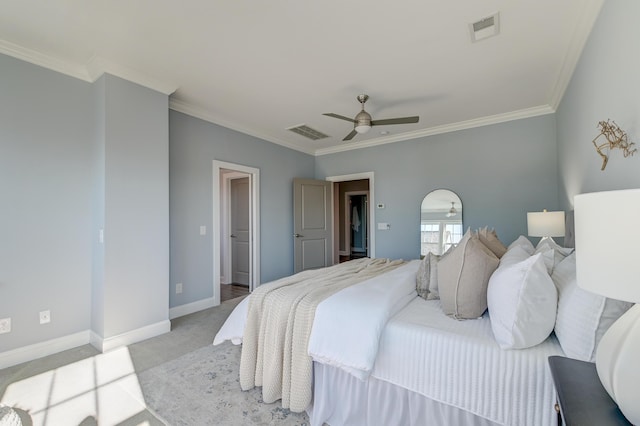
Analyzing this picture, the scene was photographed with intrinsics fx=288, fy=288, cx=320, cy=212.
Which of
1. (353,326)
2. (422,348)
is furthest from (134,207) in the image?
(422,348)

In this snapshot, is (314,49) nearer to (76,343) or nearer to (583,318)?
(583,318)

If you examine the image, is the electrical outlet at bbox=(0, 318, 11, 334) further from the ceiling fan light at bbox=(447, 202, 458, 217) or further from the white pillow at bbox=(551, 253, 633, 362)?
the ceiling fan light at bbox=(447, 202, 458, 217)

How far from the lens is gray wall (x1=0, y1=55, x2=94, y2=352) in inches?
95.2

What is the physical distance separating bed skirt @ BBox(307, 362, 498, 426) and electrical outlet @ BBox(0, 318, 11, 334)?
2.61m

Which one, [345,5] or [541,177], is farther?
[541,177]

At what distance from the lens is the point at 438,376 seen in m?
1.40

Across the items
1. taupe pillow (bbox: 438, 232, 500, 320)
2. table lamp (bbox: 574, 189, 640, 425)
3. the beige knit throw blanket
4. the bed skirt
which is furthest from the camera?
Result: the beige knit throw blanket

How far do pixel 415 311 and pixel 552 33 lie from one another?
8.02ft

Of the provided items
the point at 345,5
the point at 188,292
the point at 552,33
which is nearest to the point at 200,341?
the point at 188,292

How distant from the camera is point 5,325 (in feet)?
7.82

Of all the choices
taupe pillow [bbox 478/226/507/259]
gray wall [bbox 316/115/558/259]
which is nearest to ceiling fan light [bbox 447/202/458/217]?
gray wall [bbox 316/115/558/259]

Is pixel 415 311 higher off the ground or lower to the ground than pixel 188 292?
higher

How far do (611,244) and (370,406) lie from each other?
1.41 metres

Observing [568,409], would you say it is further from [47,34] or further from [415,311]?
[47,34]
